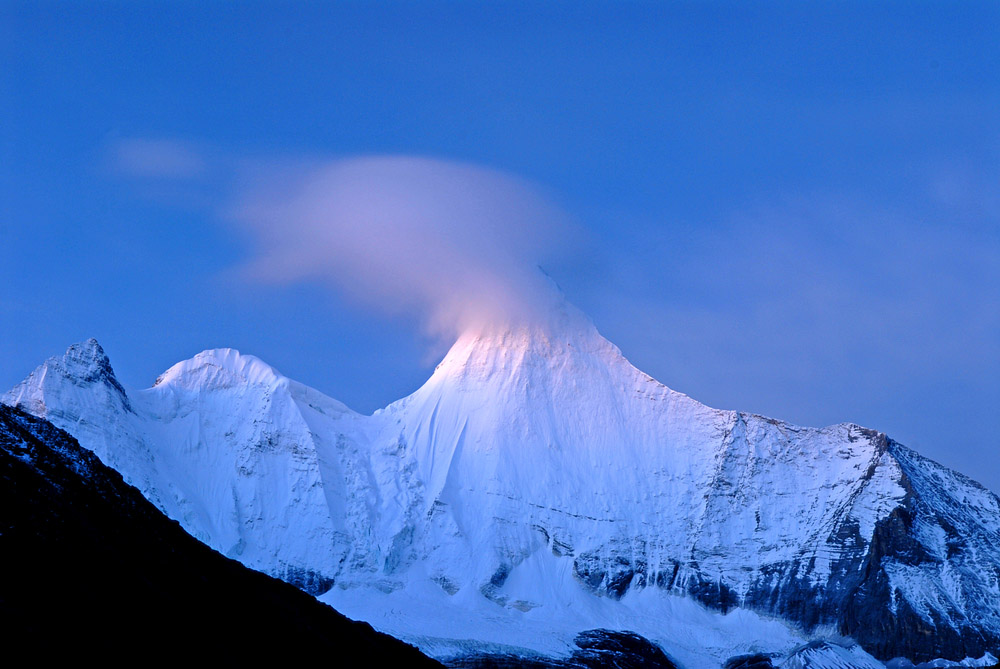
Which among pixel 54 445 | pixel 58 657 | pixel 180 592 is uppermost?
→ pixel 54 445

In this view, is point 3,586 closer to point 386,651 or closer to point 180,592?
point 180,592

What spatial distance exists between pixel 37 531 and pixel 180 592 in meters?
13.3

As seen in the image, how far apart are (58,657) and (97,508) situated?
95.9ft

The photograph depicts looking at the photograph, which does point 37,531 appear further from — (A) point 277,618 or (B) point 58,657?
(A) point 277,618

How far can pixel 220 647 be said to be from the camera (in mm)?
Answer: 103188

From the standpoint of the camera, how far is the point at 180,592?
109 m

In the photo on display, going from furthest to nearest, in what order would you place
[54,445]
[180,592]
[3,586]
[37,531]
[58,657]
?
[54,445]
[180,592]
[37,531]
[3,586]
[58,657]

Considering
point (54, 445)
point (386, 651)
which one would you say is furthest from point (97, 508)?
point (386, 651)

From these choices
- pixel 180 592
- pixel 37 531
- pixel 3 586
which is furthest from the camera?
pixel 180 592

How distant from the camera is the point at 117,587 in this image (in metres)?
99.9

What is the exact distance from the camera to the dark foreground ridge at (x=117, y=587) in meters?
91.0

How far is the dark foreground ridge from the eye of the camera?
9100 cm

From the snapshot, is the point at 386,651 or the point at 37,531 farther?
the point at 386,651

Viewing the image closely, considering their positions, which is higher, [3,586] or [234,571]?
[234,571]
